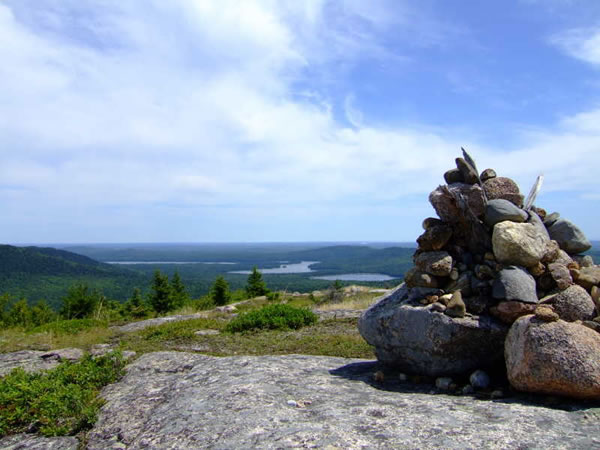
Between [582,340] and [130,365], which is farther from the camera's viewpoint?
[130,365]

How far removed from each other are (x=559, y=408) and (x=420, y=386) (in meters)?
2.00

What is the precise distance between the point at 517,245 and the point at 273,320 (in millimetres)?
9325

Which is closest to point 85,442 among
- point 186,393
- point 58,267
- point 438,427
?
point 186,393

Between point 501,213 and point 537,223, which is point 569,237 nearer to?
point 537,223

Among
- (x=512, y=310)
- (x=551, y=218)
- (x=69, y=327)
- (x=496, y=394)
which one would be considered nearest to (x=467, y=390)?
(x=496, y=394)

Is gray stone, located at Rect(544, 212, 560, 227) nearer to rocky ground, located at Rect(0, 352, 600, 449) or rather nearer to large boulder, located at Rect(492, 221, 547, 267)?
large boulder, located at Rect(492, 221, 547, 267)

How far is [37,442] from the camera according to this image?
6121 mm

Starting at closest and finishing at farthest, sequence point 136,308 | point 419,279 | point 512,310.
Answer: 1. point 512,310
2. point 419,279
3. point 136,308

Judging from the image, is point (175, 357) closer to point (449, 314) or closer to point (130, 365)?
point (130, 365)

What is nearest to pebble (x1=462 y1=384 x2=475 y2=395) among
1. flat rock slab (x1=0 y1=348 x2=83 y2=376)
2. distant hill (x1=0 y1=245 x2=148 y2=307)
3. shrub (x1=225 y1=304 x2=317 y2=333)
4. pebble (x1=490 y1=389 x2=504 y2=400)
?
pebble (x1=490 y1=389 x2=504 y2=400)

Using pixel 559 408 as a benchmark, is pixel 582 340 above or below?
above

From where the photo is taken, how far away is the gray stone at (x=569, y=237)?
7.94m

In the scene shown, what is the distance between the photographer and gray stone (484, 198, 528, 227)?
744 cm

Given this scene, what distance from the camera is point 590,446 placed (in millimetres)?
4191
